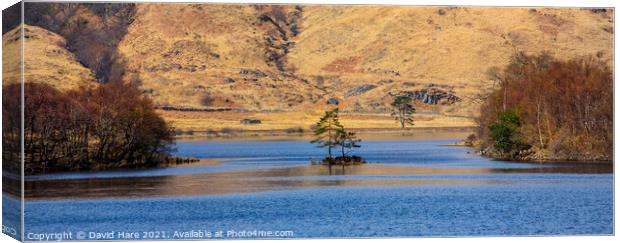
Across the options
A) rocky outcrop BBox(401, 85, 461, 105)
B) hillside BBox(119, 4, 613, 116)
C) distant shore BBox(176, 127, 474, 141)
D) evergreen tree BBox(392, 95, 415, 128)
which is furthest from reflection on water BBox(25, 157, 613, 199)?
rocky outcrop BBox(401, 85, 461, 105)

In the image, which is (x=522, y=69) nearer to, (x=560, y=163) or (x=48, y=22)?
(x=560, y=163)

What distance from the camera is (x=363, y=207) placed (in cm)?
3450

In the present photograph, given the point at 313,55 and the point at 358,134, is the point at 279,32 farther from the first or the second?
the point at 358,134

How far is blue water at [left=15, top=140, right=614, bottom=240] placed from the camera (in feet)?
101

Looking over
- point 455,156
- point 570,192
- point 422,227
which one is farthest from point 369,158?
point 422,227

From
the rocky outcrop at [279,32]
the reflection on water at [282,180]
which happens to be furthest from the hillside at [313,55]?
the reflection on water at [282,180]

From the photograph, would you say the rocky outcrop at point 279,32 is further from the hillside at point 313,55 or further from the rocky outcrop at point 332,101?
the rocky outcrop at point 332,101

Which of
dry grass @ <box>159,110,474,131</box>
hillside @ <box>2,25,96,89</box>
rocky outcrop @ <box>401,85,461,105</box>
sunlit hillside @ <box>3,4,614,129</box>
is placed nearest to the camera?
hillside @ <box>2,25,96,89</box>

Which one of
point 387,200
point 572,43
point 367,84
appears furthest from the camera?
point 367,84

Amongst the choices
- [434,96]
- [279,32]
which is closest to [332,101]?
[279,32]

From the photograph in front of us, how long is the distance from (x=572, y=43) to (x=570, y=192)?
33.1 metres

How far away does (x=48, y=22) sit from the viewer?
167 ft

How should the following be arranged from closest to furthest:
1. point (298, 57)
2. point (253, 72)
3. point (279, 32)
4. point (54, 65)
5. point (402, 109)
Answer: point (54, 65), point (402, 109), point (279, 32), point (298, 57), point (253, 72)

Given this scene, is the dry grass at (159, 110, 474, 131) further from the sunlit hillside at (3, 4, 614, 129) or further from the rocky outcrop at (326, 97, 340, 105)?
the rocky outcrop at (326, 97, 340, 105)
